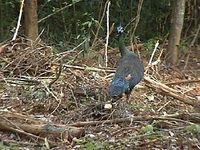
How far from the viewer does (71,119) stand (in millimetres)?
6062

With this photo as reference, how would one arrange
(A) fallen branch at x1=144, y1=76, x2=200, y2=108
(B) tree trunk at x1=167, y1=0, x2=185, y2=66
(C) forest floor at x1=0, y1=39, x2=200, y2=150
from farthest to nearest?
(B) tree trunk at x1=167, y1=0, x2=185, y2=66 < (A) fallen branch at x1=144, y1=76, x2=200, y2=108 < (C) forest floor at x1=0, y1=39, x2=200, y2=150

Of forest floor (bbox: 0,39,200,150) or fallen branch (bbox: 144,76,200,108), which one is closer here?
forest floor (bbox: 0,39,200,150)

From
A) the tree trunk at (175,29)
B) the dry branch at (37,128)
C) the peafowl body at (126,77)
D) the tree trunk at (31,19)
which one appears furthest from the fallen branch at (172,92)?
the tree trunk at (31,19)

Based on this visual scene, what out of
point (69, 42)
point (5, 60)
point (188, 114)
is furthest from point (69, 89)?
point (69, 42)

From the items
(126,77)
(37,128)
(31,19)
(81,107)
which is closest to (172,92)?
(126,77)

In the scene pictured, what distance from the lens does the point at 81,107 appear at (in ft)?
21.0

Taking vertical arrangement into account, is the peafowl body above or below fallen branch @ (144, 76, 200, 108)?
above

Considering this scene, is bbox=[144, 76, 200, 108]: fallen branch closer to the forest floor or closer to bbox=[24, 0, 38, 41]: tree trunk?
the forest floor

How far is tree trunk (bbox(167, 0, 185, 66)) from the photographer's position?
9195 millimetres

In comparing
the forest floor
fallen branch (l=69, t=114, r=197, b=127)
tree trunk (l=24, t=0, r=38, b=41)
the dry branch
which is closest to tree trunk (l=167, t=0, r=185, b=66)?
the forest floor

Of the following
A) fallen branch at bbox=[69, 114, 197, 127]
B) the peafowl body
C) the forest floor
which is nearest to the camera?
the forest floor

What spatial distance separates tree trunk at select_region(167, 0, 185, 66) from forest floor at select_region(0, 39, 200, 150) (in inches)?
34.6

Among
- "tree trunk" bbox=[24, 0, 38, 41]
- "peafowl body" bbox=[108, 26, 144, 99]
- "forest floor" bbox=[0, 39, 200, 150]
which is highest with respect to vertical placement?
"tree trunk" bbox=[24, 0, 38, 41]

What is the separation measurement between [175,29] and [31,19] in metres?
2.62
